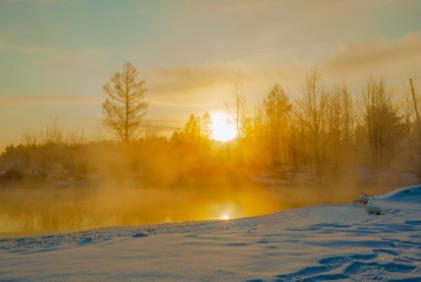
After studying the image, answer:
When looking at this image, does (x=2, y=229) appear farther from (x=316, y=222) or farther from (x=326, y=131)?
(x=326, y=131)

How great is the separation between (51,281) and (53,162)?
19.8 metres

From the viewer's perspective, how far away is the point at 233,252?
3.73 metres

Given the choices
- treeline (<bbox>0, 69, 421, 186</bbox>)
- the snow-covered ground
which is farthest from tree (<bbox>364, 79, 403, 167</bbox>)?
the snow-covered ground

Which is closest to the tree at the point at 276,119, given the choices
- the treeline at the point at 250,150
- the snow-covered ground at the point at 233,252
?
the treeline at the point at 250,150

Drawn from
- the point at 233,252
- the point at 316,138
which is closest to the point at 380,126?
the point at 316,138

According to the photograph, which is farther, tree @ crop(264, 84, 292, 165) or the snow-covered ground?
tree @ crop(264, 84, 292, 165)

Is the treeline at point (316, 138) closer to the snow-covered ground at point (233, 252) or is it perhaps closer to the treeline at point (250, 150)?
the treeline at point (250, 150)

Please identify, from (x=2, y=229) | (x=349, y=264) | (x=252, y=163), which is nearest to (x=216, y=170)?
(x=252, y=163)

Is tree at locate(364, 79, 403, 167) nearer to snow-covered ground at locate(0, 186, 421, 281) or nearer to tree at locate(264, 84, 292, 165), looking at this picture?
tree at locate(264, 84, 292, 165)

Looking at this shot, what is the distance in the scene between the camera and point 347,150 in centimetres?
2712

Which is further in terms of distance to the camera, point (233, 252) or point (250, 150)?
point (250, 150)

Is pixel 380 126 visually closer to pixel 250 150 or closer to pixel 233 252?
Answer: pixel 250 150

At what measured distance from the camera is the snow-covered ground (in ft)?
9.77

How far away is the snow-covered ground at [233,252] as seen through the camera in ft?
9.77
